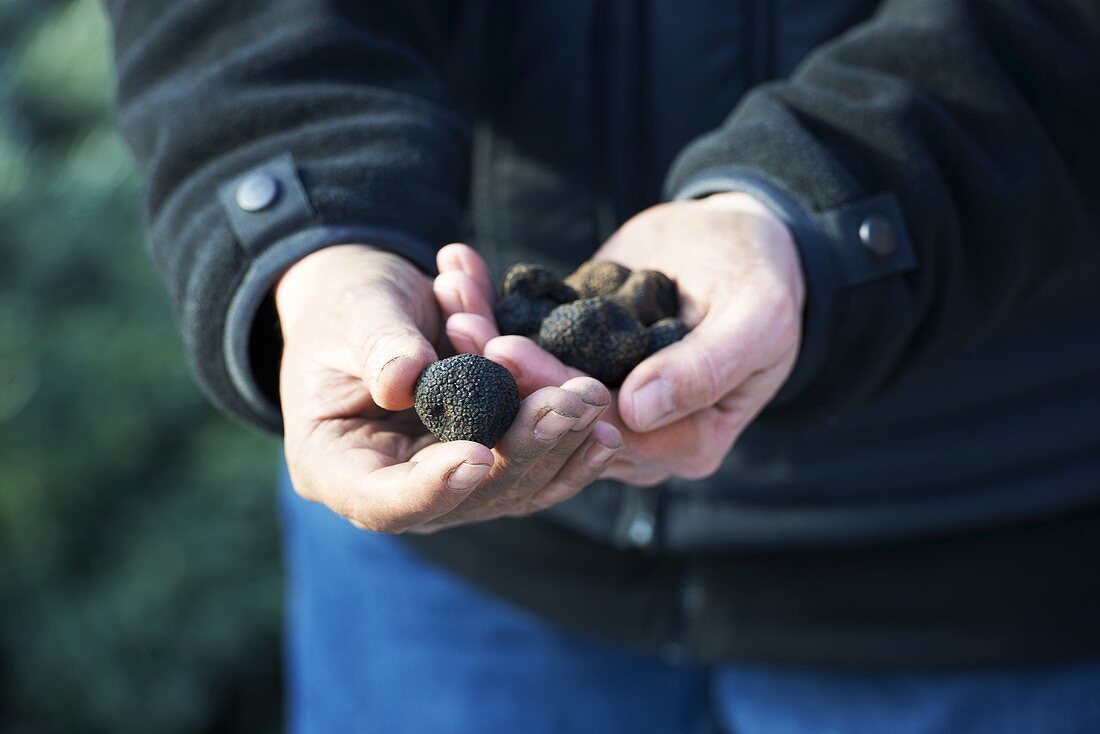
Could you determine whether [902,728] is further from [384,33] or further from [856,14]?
[384,33]

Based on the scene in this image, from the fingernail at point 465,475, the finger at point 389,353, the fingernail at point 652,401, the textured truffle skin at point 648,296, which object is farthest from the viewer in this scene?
the textured truffle skin at point 648,296

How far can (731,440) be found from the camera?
1.68 meters

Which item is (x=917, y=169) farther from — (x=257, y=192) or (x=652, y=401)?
(x=257, y=192)

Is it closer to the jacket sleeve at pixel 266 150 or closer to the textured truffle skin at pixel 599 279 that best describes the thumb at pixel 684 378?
the textured truffle skin at pixel 599 279

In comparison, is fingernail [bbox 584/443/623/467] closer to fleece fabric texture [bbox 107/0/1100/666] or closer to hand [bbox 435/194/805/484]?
hand [bbox 435/194/805/484]

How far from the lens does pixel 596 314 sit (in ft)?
5.60

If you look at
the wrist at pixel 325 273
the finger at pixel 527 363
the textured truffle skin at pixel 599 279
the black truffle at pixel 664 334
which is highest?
the wrist at pixel 325 273

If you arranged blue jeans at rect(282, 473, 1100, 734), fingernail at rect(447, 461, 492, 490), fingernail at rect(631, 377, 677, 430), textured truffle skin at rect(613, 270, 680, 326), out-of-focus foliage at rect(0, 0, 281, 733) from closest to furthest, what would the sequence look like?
fingernail at rect(447, 461, 492, 490), fingernail at rect(631, 377, 677, 430), textured truffle skin at rect(613, 270, 680, 326), blue jeans at rect(282, 473, 1100, 734), out-of-focus foliage at rect(0, 0, 281, 733)

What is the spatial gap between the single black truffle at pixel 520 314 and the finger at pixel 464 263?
5 centimetres

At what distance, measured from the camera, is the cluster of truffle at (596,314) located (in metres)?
1.69

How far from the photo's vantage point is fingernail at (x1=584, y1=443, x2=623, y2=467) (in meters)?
1.39

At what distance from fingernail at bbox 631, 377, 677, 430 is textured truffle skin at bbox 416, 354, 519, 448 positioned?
182mm

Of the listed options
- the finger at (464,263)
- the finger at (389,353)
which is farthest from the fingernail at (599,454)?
the finger at (464,263)

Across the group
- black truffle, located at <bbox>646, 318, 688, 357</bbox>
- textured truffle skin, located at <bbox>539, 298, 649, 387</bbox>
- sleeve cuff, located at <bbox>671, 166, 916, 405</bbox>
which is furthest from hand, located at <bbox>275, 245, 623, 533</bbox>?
sleeve cuff, located at <bbox>671, 166, 916, 405</bbox>
